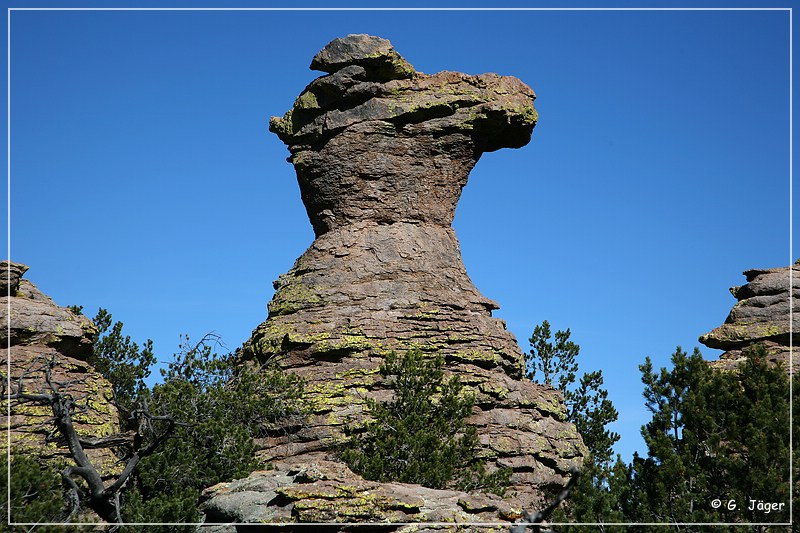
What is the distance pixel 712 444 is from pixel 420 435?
7023mm

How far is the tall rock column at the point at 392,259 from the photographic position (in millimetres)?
32938

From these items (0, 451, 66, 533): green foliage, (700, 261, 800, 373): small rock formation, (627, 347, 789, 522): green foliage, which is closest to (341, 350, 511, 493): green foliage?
(627, 347, 789, 522): green foliage

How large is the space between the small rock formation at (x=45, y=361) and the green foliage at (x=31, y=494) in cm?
280

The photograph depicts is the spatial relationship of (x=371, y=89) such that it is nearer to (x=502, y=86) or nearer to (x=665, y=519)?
(x=502, y=86)

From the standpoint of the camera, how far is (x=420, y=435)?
1199 inches

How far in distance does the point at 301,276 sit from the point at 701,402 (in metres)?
13.4

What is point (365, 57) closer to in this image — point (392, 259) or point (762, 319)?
point (392, 259)

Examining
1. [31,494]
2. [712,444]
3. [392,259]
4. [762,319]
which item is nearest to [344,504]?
[31,494]

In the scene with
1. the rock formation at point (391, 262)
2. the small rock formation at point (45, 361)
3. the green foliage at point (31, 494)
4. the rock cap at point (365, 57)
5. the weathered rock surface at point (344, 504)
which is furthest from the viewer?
the rock cap at point (365, 57)

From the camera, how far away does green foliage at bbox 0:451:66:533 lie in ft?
82.6

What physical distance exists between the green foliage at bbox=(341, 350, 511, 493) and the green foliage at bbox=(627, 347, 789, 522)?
462 cm

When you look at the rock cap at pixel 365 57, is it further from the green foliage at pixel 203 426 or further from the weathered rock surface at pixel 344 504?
the weathered rock surface at pixel 344 504

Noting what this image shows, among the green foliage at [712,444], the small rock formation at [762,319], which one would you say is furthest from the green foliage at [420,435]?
the small rock formation at [762,319]

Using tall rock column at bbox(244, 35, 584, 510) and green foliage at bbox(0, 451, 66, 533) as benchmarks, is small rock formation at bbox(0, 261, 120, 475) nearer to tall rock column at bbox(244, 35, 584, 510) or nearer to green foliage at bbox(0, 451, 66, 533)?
green foliage at bbox(0, 451, 66, 533)
